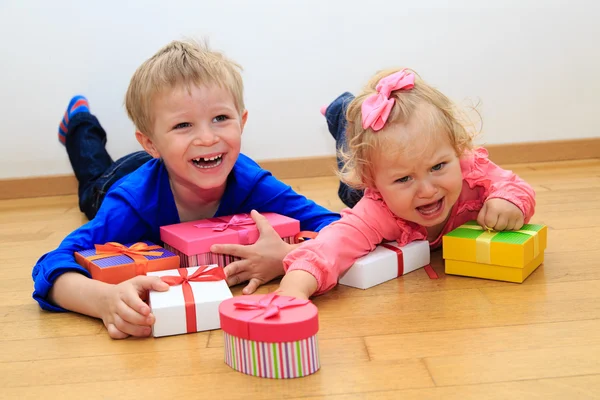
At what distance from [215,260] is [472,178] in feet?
1.71

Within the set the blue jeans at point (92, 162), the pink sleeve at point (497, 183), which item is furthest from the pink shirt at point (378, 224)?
the blue jeans at point (92, 162)

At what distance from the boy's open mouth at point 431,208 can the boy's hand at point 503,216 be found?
9 centimetres

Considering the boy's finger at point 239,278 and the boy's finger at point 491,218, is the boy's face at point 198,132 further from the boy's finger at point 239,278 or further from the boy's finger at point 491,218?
the boy's finger at point 491,218

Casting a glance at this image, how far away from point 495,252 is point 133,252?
646 millimetres

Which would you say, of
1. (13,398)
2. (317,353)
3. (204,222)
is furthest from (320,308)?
(13,398)

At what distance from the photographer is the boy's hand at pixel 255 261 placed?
1202 mm

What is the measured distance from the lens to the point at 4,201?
2355mm

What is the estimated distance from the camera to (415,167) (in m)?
1.12

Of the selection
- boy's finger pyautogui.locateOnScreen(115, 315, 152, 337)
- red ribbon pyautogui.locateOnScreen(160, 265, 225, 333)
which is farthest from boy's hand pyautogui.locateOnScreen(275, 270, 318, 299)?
boy's finger pyautogui.locateOnScreen(115, 315, 152, 337)

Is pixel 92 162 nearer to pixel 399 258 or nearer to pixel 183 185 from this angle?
pixel 183 185

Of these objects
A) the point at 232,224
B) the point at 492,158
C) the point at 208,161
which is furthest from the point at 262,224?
the point at 492,158

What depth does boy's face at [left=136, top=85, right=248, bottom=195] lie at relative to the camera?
49.0 inches

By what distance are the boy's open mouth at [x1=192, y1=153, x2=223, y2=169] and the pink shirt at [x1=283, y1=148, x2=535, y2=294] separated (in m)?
0.27

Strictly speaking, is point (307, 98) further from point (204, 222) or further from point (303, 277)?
point (303, 277)
